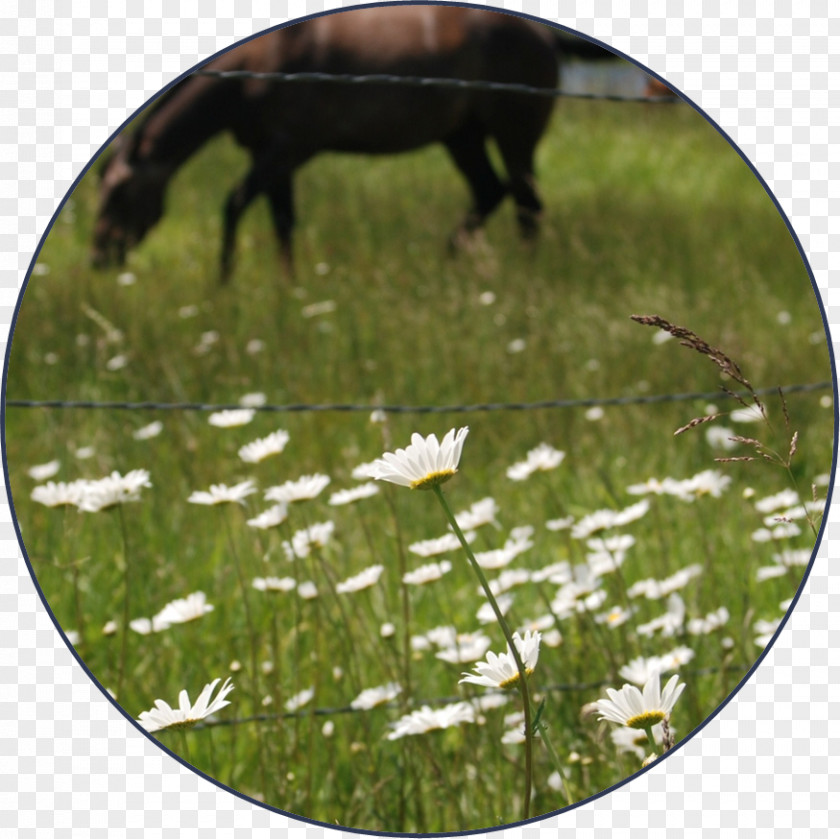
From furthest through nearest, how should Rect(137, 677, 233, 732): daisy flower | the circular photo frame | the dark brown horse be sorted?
the dark brown horse, the circular photo frame, Rect(137, 677, 233, 732): daisy flower

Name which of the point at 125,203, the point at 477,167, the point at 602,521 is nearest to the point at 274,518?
the point at 602,521

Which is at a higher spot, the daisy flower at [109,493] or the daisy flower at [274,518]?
the daisy flower at [109,493]

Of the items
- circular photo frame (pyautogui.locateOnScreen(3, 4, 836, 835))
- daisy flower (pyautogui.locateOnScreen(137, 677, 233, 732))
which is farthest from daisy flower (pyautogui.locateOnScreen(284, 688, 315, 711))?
daisy flower (pyautogui.locateOnScreen(137, 677, 233, 732))

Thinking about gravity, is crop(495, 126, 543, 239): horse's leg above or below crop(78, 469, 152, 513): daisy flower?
above

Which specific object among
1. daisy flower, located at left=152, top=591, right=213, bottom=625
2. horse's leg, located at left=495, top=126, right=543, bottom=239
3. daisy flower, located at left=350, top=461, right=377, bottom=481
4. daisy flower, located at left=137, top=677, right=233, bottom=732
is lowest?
daisy flower, located at left=137, top=677, right=233, bottom=732

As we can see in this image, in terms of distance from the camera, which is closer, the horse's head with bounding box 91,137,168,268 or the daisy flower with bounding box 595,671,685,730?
the daisy flower with bounding box 595,671,685,730

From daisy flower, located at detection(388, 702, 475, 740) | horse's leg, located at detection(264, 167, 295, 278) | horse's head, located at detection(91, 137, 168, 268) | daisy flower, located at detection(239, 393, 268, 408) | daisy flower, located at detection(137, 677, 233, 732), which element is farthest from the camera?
horse's leg, located at detection(264, 167, 295, 278)

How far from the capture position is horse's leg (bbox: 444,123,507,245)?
6.95 feet

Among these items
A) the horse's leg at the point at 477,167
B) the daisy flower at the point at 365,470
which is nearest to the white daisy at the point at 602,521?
the daisy flower at the point at 365,470

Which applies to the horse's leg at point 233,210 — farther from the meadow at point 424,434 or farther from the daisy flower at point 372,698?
the daisy flower at point 372,698

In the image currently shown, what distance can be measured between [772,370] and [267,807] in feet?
5.27

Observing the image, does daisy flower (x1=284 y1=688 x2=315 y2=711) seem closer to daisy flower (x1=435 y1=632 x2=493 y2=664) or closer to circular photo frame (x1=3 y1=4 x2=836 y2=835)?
circular photo frame (x1=3 y1=4 x2=836 y2=835)

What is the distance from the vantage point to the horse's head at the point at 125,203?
2.47 m

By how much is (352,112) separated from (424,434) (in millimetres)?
952
